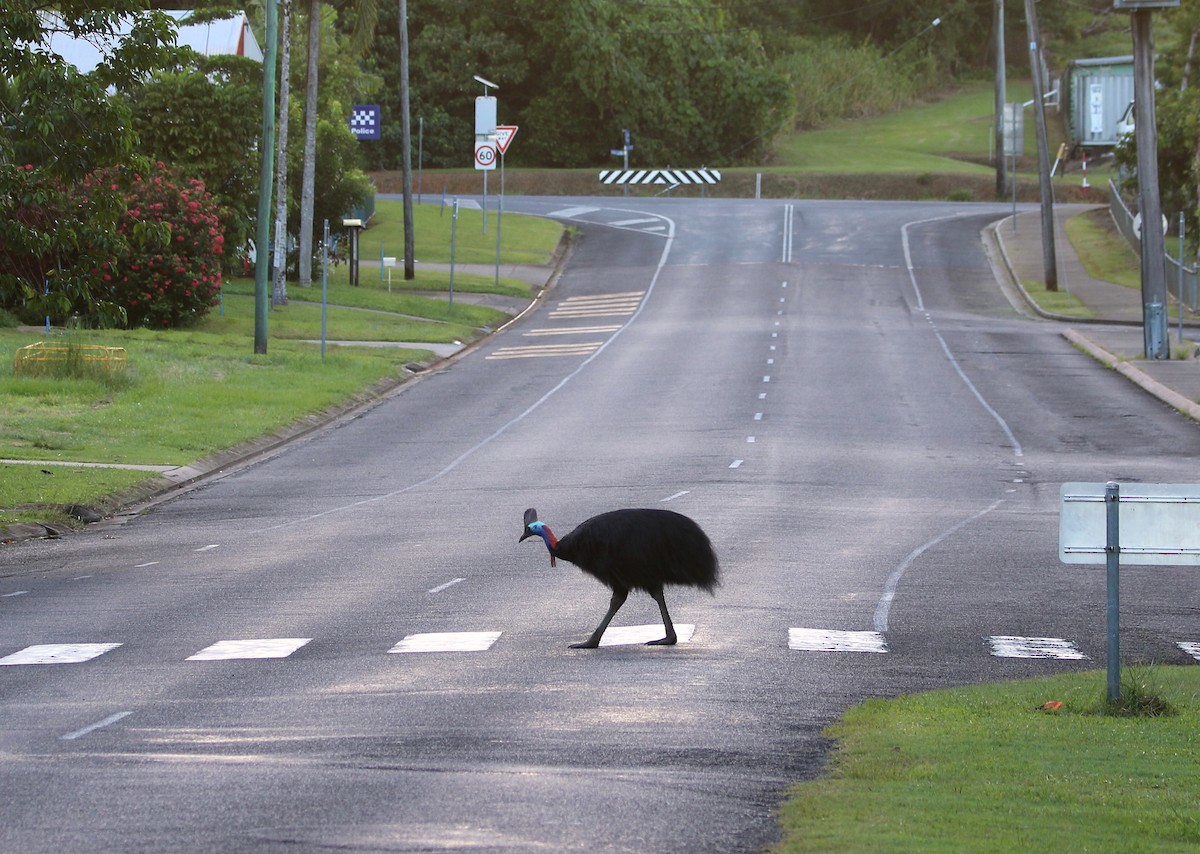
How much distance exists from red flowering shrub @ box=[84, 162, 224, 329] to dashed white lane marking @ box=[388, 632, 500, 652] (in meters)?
31.0

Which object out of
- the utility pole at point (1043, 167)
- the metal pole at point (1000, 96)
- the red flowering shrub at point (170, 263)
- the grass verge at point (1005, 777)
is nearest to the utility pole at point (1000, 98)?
the metal pole at point (1000, 96)

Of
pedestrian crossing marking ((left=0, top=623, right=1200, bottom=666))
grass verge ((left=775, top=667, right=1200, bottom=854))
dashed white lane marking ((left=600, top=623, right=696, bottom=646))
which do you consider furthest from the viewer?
dashed white lane marking ((left=600, top=623, right=696, bottom=646))

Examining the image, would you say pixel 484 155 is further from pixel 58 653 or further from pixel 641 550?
pixel 641 550

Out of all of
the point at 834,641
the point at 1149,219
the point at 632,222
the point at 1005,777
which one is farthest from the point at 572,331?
the point at 1005,777

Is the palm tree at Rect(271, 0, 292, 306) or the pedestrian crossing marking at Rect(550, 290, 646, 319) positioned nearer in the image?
the palm tree at Rect(271, 0, 292, 306)

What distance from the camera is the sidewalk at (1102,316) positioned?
3634cm

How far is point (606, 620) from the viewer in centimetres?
1232

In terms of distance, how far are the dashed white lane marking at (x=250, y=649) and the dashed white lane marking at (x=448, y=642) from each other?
814 millimetres

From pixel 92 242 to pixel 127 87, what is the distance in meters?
1.92

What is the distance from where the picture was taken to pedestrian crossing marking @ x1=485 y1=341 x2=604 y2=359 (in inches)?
1692

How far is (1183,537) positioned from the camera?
10195 millimetres

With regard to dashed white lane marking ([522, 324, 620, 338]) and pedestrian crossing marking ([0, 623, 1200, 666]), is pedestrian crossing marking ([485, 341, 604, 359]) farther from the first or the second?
pedestrian crossing marking ([0, 623, 1200, 666])

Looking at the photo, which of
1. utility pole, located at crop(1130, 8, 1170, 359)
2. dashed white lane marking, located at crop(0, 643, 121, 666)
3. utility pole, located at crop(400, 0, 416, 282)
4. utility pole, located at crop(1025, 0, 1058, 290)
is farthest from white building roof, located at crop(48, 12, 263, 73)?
dashed white lane marking, located at crop(0, 643, 121, 666)

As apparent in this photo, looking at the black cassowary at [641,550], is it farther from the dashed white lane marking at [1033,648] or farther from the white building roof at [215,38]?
the white building roof at [215,38]
